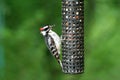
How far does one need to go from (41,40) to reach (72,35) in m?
4.13

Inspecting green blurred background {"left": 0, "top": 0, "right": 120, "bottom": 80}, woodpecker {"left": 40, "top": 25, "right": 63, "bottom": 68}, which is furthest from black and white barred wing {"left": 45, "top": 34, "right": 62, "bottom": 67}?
green blurred background {"left": 0, "top": 0, "right": 120, "bottom": 80}

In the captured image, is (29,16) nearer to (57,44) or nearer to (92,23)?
(92,23)

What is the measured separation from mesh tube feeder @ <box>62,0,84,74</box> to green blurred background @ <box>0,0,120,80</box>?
10.9 feet

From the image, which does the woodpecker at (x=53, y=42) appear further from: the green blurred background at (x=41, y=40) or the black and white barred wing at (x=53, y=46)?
the green blurred background at (x=41, y=40)

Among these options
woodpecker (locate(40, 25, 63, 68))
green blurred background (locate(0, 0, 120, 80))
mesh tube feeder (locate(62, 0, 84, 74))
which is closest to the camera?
mesh tube feeder (locate(62, 0, 84, 74))

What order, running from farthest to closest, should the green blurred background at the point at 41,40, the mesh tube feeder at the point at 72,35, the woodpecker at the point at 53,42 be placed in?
the green blurred background at the point at 41,40
the woodpecker at the point at 53,42
the mesh tube feeder at the point at 72,35

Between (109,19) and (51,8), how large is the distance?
3.26ft

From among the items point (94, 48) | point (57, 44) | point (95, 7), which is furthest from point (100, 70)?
point (57, 44)

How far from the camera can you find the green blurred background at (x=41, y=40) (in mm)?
9094

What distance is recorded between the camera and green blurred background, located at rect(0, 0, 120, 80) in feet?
29.8

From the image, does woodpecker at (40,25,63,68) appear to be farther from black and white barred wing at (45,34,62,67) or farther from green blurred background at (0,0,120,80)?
green blurred background at (0,0,120,80)

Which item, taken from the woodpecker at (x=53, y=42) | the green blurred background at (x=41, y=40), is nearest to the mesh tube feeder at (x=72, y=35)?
the woodpecker at (x=53, y=42)

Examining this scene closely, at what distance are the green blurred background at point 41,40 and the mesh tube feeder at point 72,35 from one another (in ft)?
10.9

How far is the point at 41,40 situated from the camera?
9.62 m
